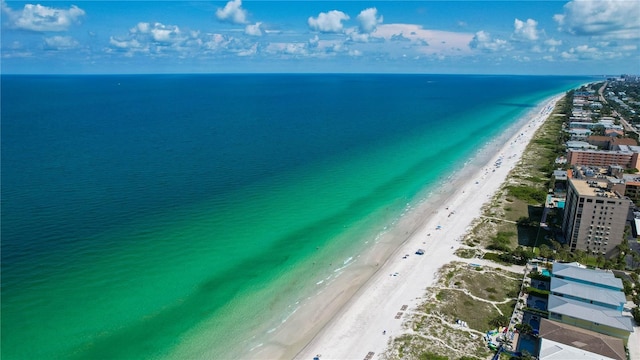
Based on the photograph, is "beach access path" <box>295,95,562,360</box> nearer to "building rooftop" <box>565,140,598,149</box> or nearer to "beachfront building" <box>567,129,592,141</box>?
"building rooftop" <box>565,140,598,149</box>

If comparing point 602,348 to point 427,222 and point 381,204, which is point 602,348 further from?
point 381,204

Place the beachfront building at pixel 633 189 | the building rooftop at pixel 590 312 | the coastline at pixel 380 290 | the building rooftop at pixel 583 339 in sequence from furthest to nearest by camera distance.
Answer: the beachfront building at pixel 633 189, the coastline at pixel 380 290, the building rooftop at pixel 590 312, the building rooftop at pixel 583 339

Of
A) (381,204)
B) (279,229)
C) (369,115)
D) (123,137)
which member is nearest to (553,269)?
(381,204)

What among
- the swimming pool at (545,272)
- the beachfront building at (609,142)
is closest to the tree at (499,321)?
the swimming pool at (545,272)

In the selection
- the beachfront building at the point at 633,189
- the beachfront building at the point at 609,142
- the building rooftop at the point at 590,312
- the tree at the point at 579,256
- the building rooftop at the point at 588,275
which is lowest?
the building rooftop at the point at 590,312

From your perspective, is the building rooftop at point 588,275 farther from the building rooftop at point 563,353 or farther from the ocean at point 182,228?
the ocean at point 182,228
